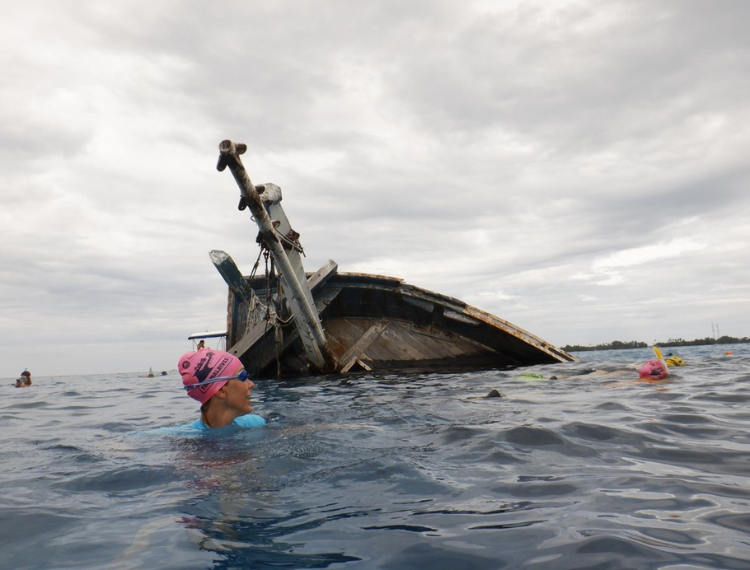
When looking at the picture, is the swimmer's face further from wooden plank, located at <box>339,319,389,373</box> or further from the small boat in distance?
wooden plank, located at <box>339,319,389,373</box>

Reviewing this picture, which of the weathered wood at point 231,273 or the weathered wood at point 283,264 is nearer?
the weathered wood at point 283,264

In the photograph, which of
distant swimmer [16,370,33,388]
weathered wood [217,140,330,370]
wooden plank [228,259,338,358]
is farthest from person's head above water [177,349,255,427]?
distant swimmer [16,370,33,388]

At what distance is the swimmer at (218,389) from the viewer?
17.3 ft

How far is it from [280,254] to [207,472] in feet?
24.5

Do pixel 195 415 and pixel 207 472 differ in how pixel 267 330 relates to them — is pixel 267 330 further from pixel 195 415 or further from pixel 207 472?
pixel 207 472

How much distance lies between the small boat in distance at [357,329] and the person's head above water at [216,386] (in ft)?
21.2

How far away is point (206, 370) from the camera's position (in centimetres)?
525

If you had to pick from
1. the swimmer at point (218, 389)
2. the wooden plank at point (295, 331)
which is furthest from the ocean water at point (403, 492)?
the wooden plank at point (295, 331)

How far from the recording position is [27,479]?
149 inches

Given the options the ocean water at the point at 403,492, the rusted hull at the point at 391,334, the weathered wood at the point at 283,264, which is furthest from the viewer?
the rusted hull at the point at 391,334

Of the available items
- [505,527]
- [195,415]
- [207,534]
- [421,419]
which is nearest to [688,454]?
[505,527]

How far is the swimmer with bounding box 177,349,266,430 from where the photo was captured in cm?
526

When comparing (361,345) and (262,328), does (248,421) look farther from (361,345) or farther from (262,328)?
(361,345)

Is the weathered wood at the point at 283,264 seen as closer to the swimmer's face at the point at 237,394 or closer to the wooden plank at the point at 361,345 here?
the wooden plank at the point at 361,345
